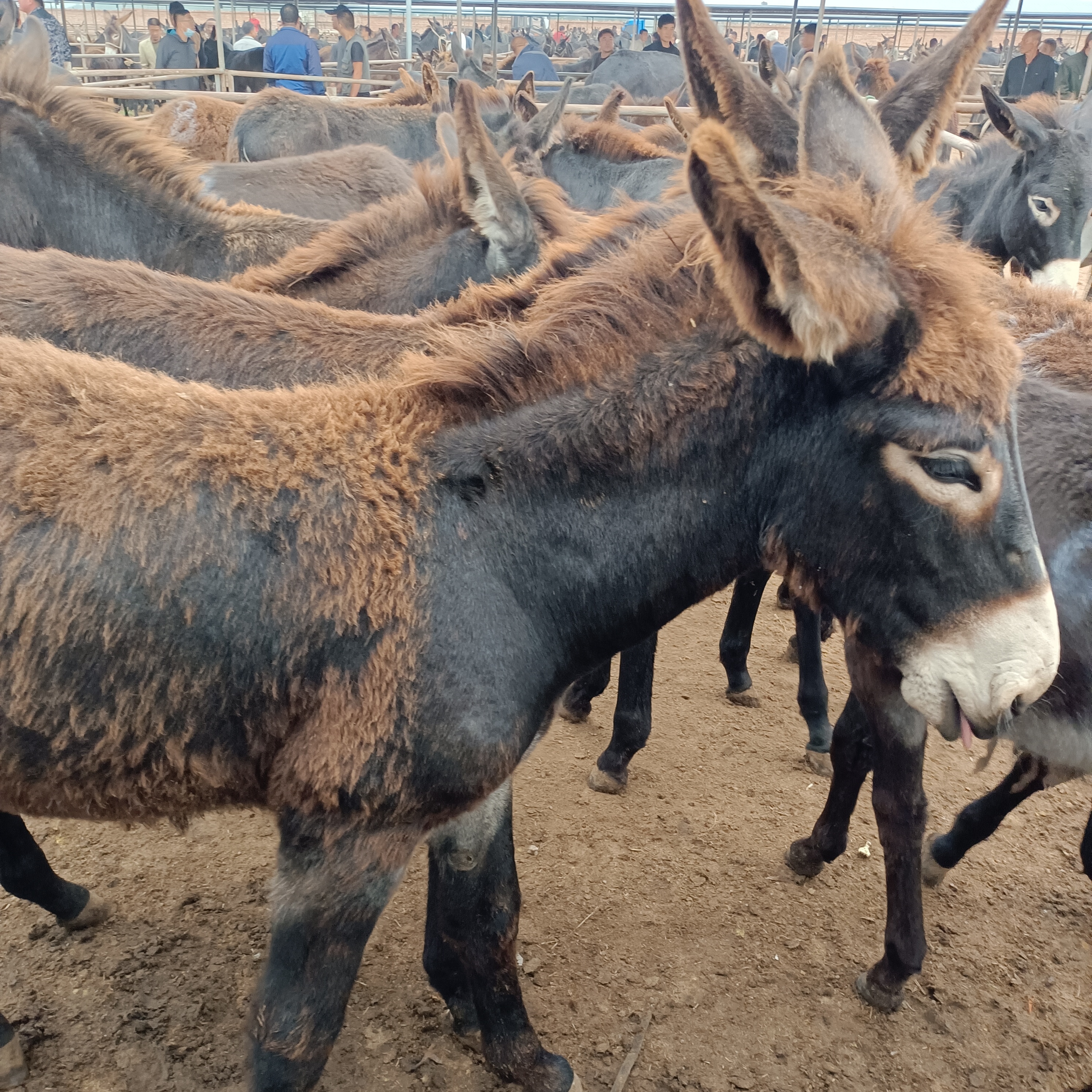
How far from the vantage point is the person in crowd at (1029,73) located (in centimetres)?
1255

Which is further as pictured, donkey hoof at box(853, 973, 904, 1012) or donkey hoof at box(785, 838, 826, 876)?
donkey hoof at box(785, 838, 826, 876)

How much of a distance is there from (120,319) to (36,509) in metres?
1.36

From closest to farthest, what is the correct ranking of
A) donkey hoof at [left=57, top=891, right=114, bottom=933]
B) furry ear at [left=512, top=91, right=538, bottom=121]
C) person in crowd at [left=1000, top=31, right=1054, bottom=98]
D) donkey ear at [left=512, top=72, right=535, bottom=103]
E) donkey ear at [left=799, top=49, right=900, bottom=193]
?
donkey ear at [left=799, top=49, right=900, bottom=193] < donkey hoof at [left=57, top=891, right=114, bottom=933] < furry ear at [left=512, top=91, right=538, bottom=121] < donkey ear at [left=512, top=72, right=535, bottom=103] < person in crowd at [left=1000, top=31, right=1054, bottom=98]

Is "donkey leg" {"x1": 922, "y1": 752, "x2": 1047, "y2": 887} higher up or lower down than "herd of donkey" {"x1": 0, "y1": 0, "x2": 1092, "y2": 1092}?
lower down

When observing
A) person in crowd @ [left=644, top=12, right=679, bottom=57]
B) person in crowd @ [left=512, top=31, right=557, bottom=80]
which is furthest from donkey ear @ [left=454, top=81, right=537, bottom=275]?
→ person in crowd @ [left=644, top=12, right=679, bottom=57]

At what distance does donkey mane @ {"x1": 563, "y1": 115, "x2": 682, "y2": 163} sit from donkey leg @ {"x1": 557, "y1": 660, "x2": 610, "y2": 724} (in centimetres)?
516

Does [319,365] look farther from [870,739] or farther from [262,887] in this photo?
[870,739]

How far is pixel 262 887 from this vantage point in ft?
10.6

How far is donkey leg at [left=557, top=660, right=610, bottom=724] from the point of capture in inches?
167

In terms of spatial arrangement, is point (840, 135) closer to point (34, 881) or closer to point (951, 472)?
point (951, 472)

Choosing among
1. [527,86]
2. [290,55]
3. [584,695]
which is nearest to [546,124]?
[527,86]

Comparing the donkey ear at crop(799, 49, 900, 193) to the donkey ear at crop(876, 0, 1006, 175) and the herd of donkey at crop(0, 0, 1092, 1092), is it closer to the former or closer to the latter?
the herd of donkey at crop(0, 0, 1092, 1092)

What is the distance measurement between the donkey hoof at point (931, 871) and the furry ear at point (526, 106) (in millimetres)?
8238

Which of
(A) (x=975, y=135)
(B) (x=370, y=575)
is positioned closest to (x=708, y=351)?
(B) (x=370, y=575)
